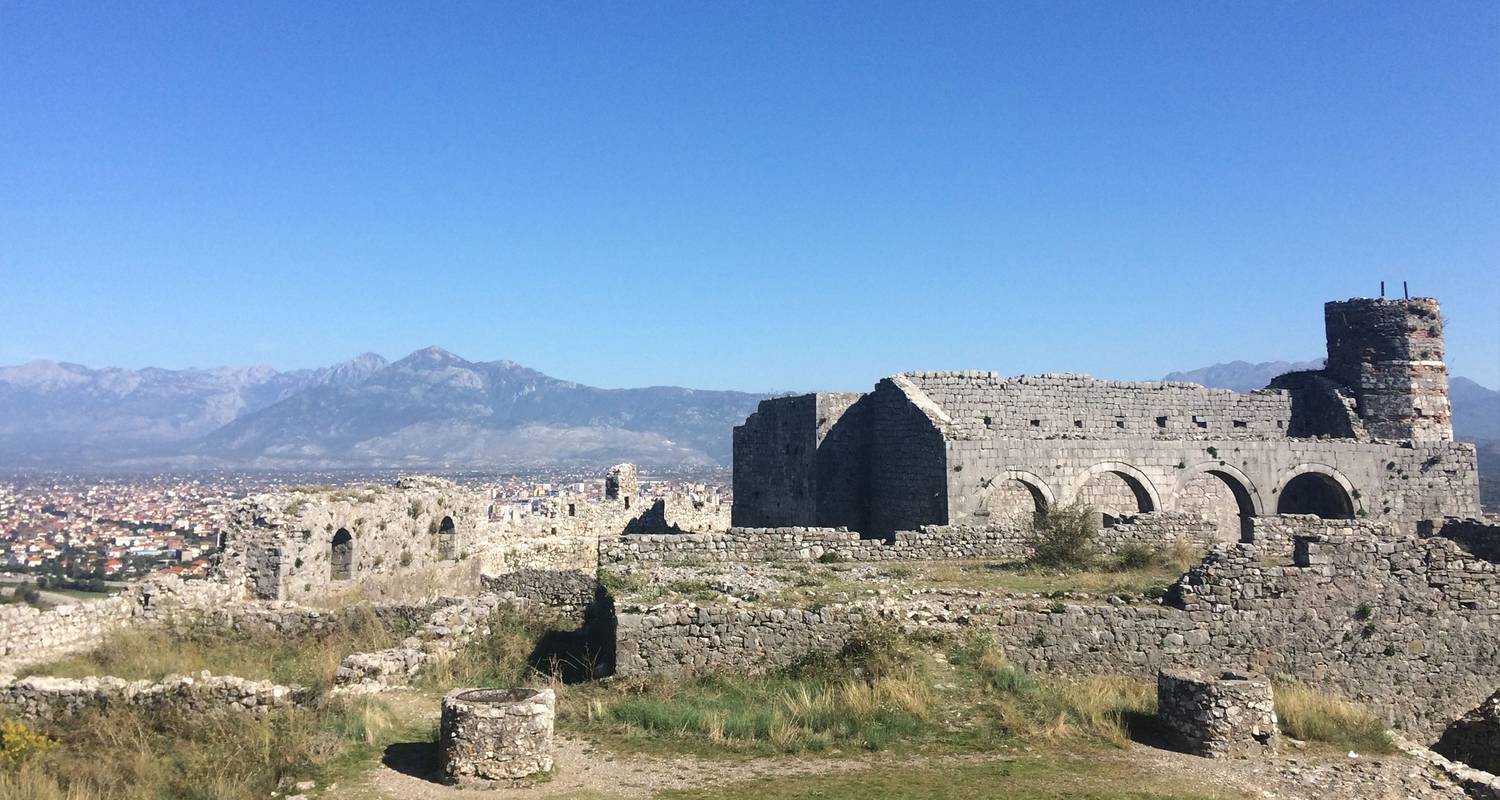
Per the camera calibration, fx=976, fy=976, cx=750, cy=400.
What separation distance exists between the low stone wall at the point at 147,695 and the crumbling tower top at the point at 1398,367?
23.5 m

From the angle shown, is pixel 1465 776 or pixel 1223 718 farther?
pixel 1465 776

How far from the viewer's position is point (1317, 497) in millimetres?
21281

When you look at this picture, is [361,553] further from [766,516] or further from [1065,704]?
[1065,704]

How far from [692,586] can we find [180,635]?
6.74 m

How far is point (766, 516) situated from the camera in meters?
22.9

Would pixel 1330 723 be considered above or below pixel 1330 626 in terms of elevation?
below

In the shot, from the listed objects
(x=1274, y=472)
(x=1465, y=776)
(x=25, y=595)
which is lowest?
(x=25, y=595)

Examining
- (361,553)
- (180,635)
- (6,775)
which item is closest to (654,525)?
(361,553)

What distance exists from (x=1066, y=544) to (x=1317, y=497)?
456 inches

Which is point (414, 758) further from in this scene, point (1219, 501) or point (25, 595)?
point (25, 595)

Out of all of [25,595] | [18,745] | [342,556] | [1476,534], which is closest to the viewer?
[18,745]

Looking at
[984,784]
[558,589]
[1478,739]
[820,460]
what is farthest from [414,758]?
[820,460]

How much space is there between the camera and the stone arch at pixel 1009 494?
59.0 feet

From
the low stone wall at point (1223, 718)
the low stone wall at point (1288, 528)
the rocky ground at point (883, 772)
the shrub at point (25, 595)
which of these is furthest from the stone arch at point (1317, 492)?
the shrub at point (25, 595)
